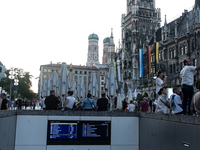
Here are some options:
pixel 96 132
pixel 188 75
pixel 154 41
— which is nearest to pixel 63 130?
pixel 96 132

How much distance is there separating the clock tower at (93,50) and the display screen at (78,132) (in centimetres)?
16253

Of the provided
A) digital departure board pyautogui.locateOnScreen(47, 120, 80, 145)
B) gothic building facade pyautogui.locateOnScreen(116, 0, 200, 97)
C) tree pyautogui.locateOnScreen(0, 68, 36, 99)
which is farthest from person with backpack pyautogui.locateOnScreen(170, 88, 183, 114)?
tree pyautogui.locateOnScreen(0, 68, 36, 99)

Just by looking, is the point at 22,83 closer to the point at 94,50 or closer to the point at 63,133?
the point at 63,133

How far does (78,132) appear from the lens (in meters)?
11.0

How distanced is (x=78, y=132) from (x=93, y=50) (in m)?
167

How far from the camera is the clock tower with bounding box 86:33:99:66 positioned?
175125 millimetres

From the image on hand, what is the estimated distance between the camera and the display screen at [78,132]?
35.7 ft

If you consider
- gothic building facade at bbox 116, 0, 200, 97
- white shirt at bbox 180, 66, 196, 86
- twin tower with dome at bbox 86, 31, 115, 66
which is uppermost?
twin tower with dome at bbox 86, 31, 115, 66

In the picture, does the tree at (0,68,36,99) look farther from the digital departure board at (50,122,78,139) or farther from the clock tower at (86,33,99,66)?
the clock tower at (86,33,99,66)

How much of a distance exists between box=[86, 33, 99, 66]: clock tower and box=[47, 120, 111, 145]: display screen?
16253cm

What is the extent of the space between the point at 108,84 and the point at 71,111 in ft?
35.5

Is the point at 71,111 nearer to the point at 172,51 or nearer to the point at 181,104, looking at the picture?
the point at 181,104

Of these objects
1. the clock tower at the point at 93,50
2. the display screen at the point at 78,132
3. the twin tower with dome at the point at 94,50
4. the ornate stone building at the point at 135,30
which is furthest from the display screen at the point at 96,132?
the clock tower at the point at 93,50

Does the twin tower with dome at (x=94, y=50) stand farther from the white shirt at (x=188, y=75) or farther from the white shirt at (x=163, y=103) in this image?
the white shirt at (x=188, y=75)
